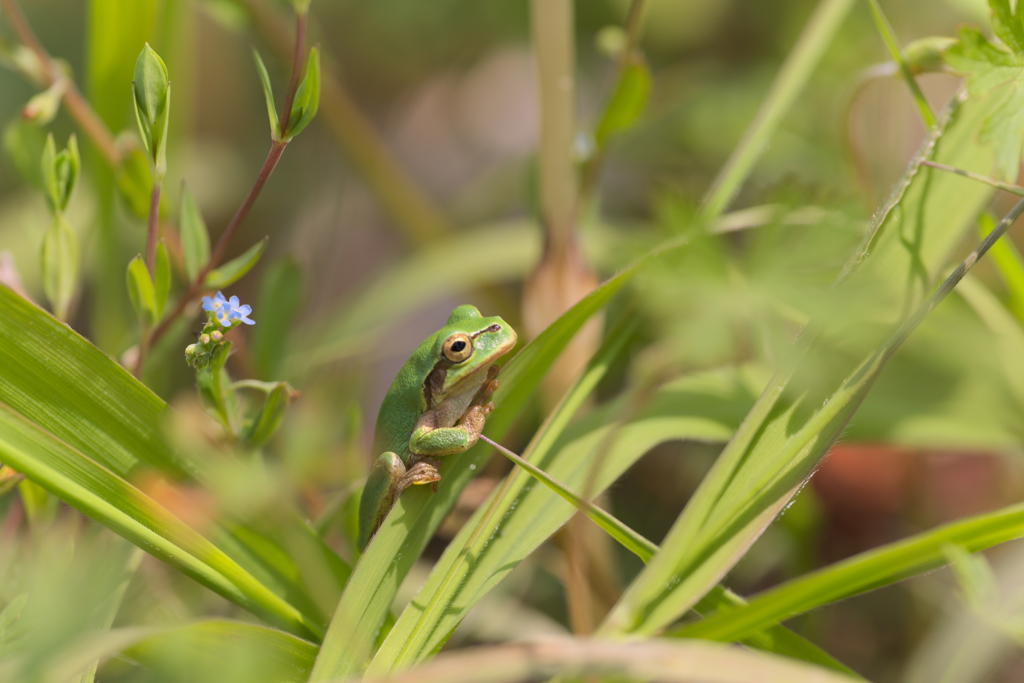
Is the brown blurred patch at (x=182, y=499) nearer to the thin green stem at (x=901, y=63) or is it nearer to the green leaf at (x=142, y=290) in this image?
the green leaf at (x=142, y=290)

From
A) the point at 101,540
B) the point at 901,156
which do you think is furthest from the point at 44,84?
the point at 901,156

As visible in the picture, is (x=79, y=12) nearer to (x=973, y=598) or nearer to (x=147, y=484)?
(x=147, y=484)

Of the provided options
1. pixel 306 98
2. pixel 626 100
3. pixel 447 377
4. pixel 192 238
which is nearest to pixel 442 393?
pixel 447 377

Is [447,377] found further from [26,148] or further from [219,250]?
[26,148]

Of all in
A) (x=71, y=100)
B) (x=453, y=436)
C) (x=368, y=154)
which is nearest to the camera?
(x=453, y=436)

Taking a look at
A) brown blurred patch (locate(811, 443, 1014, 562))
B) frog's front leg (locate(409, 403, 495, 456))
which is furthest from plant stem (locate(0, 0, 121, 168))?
brown blurred patch (locate(811, 443, 1014, 562))
